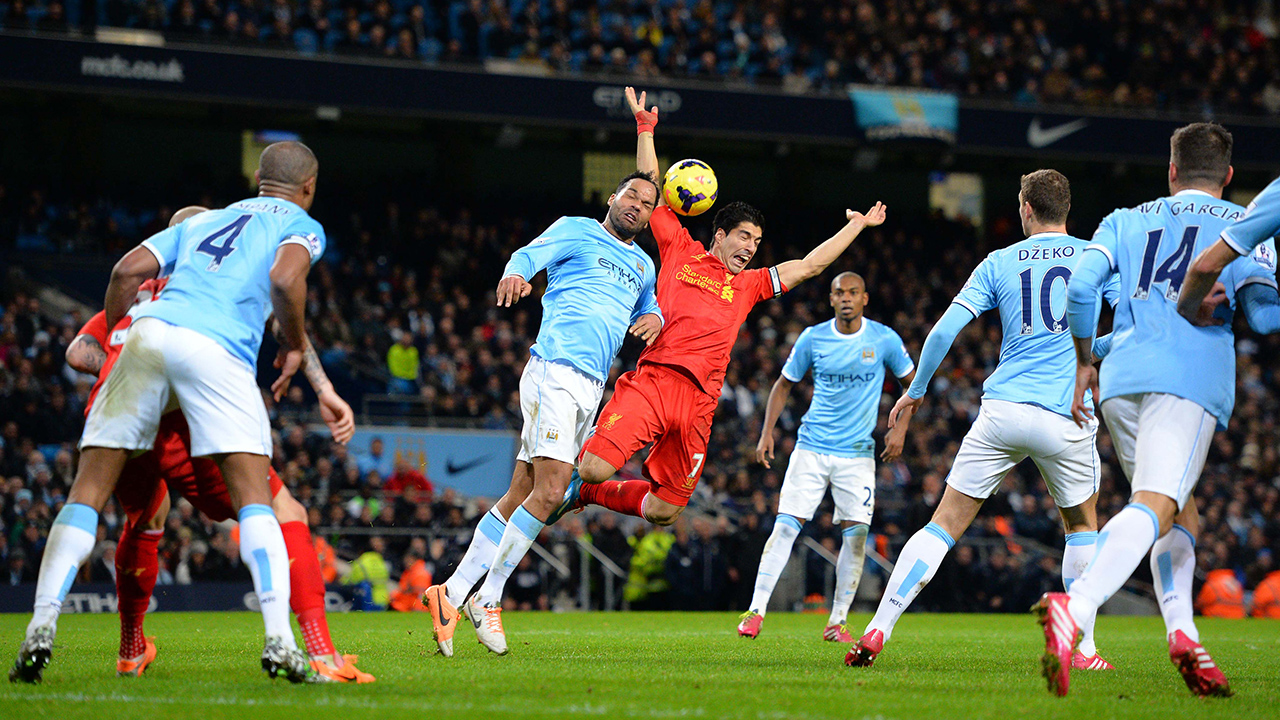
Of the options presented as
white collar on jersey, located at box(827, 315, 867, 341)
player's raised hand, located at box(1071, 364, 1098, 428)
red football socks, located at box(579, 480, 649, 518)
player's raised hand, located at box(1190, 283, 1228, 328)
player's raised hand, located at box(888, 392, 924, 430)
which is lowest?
red football socks, located at box(579, 480, 649, 518)

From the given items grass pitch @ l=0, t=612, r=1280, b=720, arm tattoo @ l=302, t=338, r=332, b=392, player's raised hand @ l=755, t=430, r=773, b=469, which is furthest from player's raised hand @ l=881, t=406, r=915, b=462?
arm tattoo @ l=302, t=338, r=332, b=392

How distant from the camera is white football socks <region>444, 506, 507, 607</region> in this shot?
7375 millimetres

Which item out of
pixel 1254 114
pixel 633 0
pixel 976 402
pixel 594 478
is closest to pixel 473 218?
pixel 633 0

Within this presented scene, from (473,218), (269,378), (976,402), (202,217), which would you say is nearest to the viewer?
(202,217)

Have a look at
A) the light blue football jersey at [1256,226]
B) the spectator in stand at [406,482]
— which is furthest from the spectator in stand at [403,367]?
the light blue football jersey at [1256,226]

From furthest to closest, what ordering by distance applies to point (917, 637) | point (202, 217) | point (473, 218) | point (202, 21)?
point (473, 218) < point (202, 21) < point (917, 637) < point (202, 217)

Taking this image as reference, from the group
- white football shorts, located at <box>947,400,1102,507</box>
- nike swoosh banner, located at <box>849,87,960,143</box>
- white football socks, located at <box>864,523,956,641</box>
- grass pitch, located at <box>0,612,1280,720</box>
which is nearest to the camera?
grass pitch, located at <box>0,612,1280,720</box>

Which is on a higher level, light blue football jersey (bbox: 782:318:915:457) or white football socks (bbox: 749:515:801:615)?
light blue football jersey (bbox: 782:318:915:457)

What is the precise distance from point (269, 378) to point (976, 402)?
13.6 m

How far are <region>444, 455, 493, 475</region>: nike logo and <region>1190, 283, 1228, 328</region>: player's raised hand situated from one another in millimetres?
15703

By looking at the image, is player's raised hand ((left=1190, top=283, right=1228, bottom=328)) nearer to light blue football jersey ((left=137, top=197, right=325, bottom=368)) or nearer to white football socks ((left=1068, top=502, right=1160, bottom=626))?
white football socks ((left=1068, top=502, right=1160, bottom=626))

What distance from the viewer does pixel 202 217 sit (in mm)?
5719

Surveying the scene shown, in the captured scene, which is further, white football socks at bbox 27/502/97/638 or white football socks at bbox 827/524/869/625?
white football socks at bbox 827/524/869/625

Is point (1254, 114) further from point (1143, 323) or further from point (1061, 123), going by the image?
point (1143, 323)
